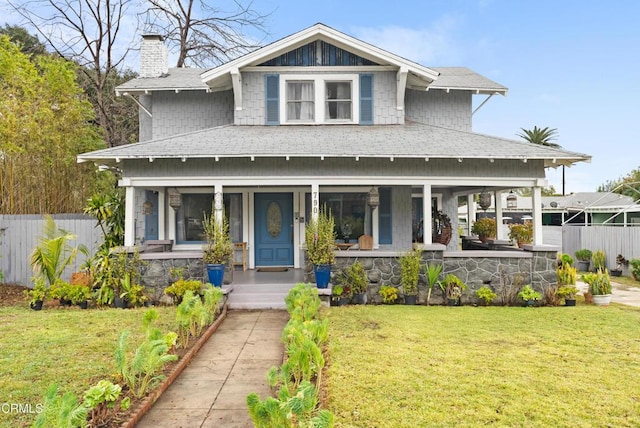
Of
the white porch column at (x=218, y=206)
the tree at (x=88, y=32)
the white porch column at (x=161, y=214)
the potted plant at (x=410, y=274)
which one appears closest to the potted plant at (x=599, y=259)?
the potted plant at (x=410, y=274)

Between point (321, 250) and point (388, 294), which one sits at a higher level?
point (321, 250)

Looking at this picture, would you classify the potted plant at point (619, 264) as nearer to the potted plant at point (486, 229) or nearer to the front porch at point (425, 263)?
the potted plant at point (486, 229)

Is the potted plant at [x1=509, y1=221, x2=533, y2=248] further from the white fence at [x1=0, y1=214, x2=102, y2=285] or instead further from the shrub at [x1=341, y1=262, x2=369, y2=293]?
the white fence at [x1=0, y1=214, x2=102, y2=285]

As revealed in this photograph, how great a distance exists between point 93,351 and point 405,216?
8.23m

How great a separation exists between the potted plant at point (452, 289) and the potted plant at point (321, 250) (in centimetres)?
250

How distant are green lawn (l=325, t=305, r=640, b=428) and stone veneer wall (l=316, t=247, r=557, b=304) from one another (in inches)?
46.3

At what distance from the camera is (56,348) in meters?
6.17

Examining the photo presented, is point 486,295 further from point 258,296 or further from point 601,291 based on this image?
point 258,296

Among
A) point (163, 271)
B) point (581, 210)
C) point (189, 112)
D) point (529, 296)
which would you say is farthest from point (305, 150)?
point (581, 210)

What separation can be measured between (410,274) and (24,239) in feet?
32.4

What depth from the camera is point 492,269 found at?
9594 mm

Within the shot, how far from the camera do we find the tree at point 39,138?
11672 mm

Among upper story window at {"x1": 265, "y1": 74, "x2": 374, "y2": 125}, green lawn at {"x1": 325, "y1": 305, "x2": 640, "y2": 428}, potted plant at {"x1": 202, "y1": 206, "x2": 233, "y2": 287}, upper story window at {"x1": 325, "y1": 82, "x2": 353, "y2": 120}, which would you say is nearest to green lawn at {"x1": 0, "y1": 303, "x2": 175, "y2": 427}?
potted plant at {"x1": 202, "y1": 206, "x2": 233, "y2": 287}

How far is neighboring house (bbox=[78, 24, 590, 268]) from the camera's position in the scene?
972cm
